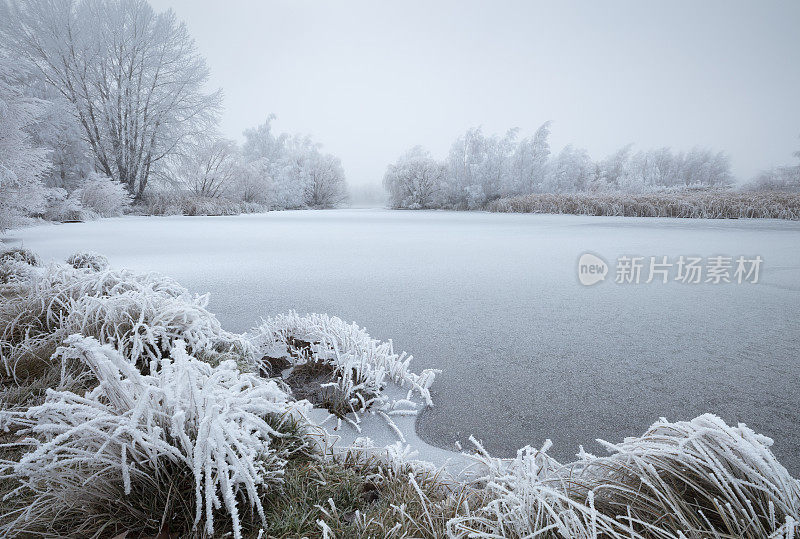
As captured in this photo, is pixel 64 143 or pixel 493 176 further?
pixel 493 176

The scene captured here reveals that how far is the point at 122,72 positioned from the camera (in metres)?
12.2

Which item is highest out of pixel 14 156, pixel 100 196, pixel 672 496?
pixel 14 156

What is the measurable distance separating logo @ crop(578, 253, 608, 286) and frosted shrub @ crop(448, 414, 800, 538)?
2656 mm

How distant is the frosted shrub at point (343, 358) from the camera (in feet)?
4.63

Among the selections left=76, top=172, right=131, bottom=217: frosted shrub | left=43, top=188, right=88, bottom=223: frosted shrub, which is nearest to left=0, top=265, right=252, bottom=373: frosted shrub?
left=43, top=188, right=88, bottom=223: frosted shrub

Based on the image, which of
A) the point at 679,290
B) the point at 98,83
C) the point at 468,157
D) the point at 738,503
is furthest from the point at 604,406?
the point at 468,157

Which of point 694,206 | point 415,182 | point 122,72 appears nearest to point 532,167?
point 415,182

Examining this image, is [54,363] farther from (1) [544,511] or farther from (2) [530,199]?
(2) [530,199]

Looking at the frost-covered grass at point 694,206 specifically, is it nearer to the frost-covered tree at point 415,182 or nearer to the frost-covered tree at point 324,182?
the frost-covered tree at point 415,182

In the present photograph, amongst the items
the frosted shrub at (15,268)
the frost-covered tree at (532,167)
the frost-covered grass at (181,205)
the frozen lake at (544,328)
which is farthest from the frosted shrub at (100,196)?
the frost-covered tree at (532,167)

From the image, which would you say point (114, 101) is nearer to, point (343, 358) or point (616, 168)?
point (343, 358)

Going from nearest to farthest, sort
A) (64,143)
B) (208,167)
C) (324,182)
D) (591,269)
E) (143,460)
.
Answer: (143,460) < (591,269) < (64,143) < (208,167) < (324,182)

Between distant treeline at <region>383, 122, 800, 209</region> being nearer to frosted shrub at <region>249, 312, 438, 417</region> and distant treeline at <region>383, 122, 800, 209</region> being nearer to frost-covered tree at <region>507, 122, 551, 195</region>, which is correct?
frost-covered tree at <region>507, 122, 551, 195</region>

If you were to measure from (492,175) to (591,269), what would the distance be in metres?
16.4
